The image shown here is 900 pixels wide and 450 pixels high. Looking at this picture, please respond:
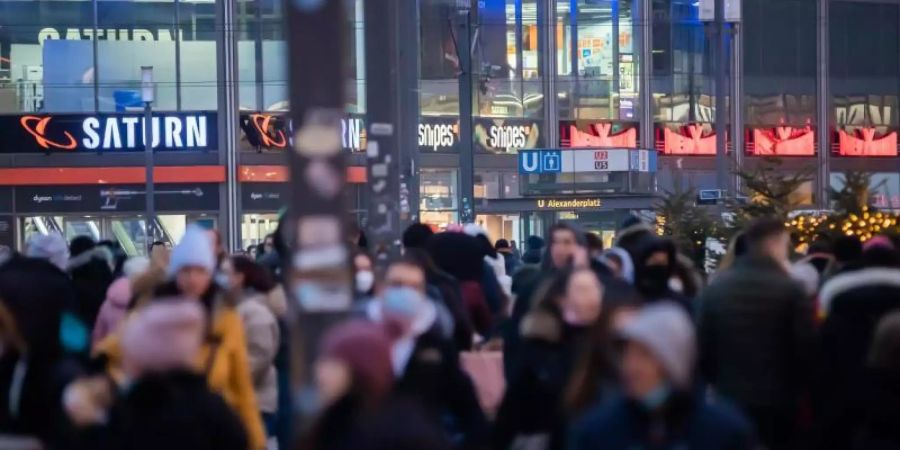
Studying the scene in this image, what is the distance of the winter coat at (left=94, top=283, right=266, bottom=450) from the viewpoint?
23.7 ft

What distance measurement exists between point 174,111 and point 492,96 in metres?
10.3

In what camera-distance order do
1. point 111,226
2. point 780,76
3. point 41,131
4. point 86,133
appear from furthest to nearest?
point 780,76, point 111,226, point 86,133, point 41,131

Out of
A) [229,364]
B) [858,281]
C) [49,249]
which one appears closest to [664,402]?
[229,364]

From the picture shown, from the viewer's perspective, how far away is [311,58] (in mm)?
5484

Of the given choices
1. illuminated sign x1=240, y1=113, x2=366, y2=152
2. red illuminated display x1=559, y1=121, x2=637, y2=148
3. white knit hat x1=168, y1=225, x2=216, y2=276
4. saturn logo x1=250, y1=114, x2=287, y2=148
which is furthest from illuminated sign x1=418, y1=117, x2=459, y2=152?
white knit hat x1=168, y1=225, x2=216, y2=276

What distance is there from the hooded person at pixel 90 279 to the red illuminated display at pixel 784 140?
42419 millimetres

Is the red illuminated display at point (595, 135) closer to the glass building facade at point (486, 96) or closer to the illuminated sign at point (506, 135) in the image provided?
the glass building facade at point (486, 96)

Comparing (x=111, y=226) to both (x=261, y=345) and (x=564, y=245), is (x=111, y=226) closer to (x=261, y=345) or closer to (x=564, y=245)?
(x=564, y=245)

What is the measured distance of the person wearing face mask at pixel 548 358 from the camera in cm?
666

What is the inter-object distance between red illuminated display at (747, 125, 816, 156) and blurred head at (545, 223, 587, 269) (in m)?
43.8

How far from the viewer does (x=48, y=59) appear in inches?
1692

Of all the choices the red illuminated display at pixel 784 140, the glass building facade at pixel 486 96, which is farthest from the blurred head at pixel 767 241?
the red illuminated display at pixel 784 140

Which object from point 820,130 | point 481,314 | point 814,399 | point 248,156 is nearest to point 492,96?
point 248,156

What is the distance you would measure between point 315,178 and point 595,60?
44.9 m
